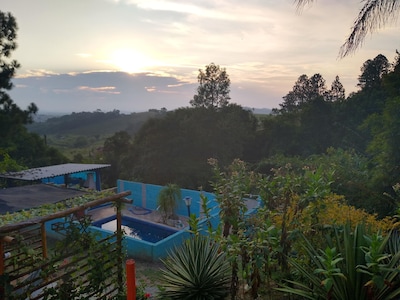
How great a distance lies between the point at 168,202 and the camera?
42.0 ft

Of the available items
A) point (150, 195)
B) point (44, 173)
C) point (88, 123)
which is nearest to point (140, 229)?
point (150, 195)

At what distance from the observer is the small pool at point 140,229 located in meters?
11.4

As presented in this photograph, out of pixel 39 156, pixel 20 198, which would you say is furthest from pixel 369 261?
pixel 39 156

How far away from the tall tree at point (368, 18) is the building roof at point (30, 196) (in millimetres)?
4865

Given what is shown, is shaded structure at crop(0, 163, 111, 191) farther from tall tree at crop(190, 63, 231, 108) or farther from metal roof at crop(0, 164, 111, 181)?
tall tree at crop(190, 63, 231, 108)

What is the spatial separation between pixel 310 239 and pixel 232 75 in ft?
56.9

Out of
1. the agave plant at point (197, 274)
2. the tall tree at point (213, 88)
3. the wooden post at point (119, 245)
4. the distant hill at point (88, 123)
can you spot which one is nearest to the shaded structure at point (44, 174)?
the tall tree at point (213, 88)

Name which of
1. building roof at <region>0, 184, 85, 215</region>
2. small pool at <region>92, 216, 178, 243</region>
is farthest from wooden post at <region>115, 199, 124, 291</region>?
small pool at <region>92, 216, 178, 243</region>

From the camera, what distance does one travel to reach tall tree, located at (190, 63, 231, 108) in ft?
64.5

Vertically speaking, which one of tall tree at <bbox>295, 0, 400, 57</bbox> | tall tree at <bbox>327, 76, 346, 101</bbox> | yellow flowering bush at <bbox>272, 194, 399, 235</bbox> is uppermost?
tall tree at <bbox>327, 76, 346, 101</bbox>

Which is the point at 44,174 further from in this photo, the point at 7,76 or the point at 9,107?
the point at 7,76

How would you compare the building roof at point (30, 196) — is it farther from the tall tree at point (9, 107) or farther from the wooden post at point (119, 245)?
the tall tree at point (9, 107)

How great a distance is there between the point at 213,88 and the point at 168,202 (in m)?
9.32

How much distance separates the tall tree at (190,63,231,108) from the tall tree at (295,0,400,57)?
48.4 feet
